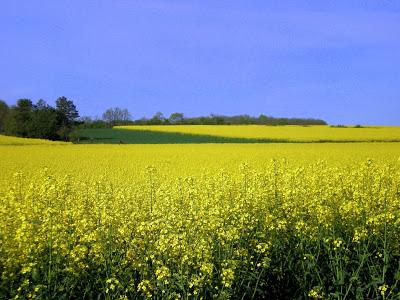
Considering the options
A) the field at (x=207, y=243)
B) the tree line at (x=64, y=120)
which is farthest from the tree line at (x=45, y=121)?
the field at (x=207, y=243)

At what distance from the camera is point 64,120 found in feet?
226

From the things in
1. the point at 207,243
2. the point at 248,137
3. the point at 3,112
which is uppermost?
the point at 3,112

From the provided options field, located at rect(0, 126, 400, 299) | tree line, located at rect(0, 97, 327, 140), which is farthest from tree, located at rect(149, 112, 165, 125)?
field, located at rect(0, 126, 400, 299)

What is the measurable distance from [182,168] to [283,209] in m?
13.1

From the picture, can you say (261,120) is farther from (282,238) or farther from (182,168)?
(282,238)

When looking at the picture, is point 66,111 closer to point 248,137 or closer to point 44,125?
point 44,125

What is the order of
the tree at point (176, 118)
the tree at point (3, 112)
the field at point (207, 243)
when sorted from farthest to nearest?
the tree at point (176, 118) → the tree at point (3, 112) → the field at point (207, 243)

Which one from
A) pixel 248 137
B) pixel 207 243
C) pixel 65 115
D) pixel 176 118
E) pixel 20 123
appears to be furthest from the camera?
pixel 176 118

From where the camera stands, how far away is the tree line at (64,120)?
64125 millimetres

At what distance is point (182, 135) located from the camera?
221ft

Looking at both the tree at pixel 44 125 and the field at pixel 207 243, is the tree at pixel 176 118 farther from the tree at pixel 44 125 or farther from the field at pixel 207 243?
the field at pixel 207 243

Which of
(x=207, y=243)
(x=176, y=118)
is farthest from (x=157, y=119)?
(x=207, y=243)

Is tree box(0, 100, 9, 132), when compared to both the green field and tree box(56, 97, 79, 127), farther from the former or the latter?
the green field

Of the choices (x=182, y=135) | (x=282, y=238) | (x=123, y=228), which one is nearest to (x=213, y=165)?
(x=282, y=238)
